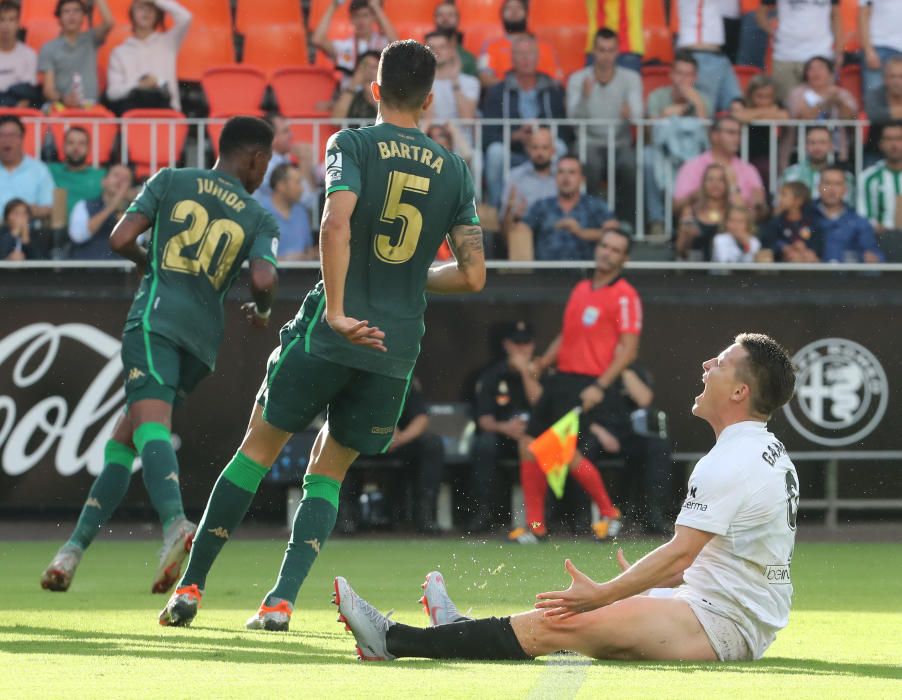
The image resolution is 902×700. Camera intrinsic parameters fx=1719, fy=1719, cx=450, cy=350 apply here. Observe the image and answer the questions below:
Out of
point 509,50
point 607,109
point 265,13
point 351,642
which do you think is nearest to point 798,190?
point 607,109

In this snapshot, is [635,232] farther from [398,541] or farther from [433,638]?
[433,638]

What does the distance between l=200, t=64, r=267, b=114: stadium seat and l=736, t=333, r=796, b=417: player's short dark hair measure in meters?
10.6

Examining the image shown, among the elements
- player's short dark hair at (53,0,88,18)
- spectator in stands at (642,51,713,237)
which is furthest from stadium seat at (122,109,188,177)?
spectator in stands at (642,51,713,237)

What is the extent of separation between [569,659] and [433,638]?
1.56ft

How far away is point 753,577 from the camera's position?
5.29m

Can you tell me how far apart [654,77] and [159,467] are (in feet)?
27.9

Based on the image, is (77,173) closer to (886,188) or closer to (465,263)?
(886,188)

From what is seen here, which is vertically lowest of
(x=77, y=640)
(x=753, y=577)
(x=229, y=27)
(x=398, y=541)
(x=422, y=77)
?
(x=398, y=541)

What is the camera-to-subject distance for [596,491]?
12.5m

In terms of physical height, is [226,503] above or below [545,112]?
below

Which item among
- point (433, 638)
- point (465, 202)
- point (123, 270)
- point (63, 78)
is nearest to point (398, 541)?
point (123, 270)

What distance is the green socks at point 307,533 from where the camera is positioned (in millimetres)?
6457

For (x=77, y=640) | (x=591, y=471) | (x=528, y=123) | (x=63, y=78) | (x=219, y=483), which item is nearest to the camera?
(x=77, y=640)

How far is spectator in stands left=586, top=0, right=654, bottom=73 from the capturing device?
15.4m
